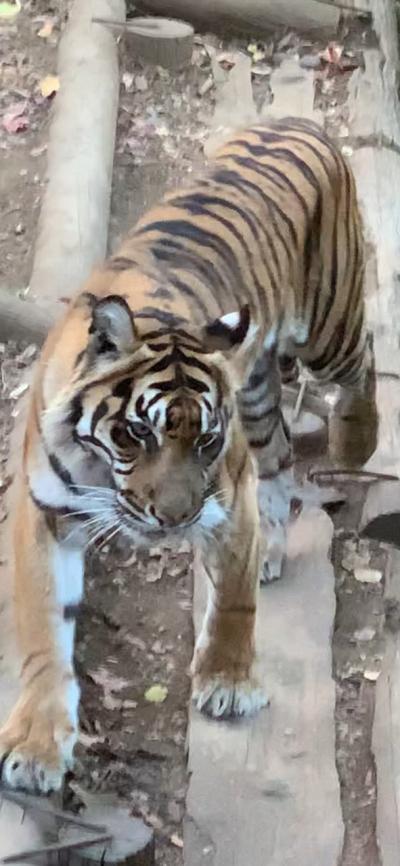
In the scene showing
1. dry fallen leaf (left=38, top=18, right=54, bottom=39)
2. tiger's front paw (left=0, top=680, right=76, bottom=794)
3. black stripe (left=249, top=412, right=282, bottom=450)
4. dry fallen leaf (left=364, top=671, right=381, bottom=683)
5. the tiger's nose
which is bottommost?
tiger's front paw (left=0, top=680, right=76, bottom=794)

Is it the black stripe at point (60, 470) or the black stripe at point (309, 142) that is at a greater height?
the black stripe at point (309, 142)

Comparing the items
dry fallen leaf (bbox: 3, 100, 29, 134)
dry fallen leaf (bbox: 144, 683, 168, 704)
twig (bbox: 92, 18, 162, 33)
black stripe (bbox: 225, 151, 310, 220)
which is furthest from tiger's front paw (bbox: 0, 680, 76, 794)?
twig (bbox: 92, 18, 162, 33)

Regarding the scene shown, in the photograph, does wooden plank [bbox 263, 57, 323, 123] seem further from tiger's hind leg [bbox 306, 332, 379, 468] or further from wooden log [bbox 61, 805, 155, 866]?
wooden log [bbox 61, 805, 155, 866]

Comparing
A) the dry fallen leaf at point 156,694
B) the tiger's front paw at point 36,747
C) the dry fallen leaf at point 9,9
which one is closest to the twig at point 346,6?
the dry fallen leaf at point 9,9

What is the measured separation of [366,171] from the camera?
484cm

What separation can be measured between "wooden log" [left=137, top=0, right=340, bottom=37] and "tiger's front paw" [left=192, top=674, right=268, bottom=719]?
366 cm

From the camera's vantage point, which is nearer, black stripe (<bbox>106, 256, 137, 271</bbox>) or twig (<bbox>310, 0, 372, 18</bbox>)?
black stripe (<bbox>106, 256, 137, 271</bbox>)

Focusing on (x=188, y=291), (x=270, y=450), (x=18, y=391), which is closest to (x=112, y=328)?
(x=188, y=291)

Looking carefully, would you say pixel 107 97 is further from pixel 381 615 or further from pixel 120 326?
pixel 120 326

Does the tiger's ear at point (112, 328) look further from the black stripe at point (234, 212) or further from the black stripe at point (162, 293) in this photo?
the black stripe at point (234, 212)

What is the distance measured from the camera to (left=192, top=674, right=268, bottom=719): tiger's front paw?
3.04 metres

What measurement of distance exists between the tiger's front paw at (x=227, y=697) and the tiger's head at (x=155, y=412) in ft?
1.73

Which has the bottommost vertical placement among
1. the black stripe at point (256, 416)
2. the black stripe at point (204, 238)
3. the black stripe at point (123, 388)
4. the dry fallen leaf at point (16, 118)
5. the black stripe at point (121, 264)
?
the black stripe at point (123, 388)

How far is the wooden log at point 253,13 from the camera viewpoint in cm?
600
